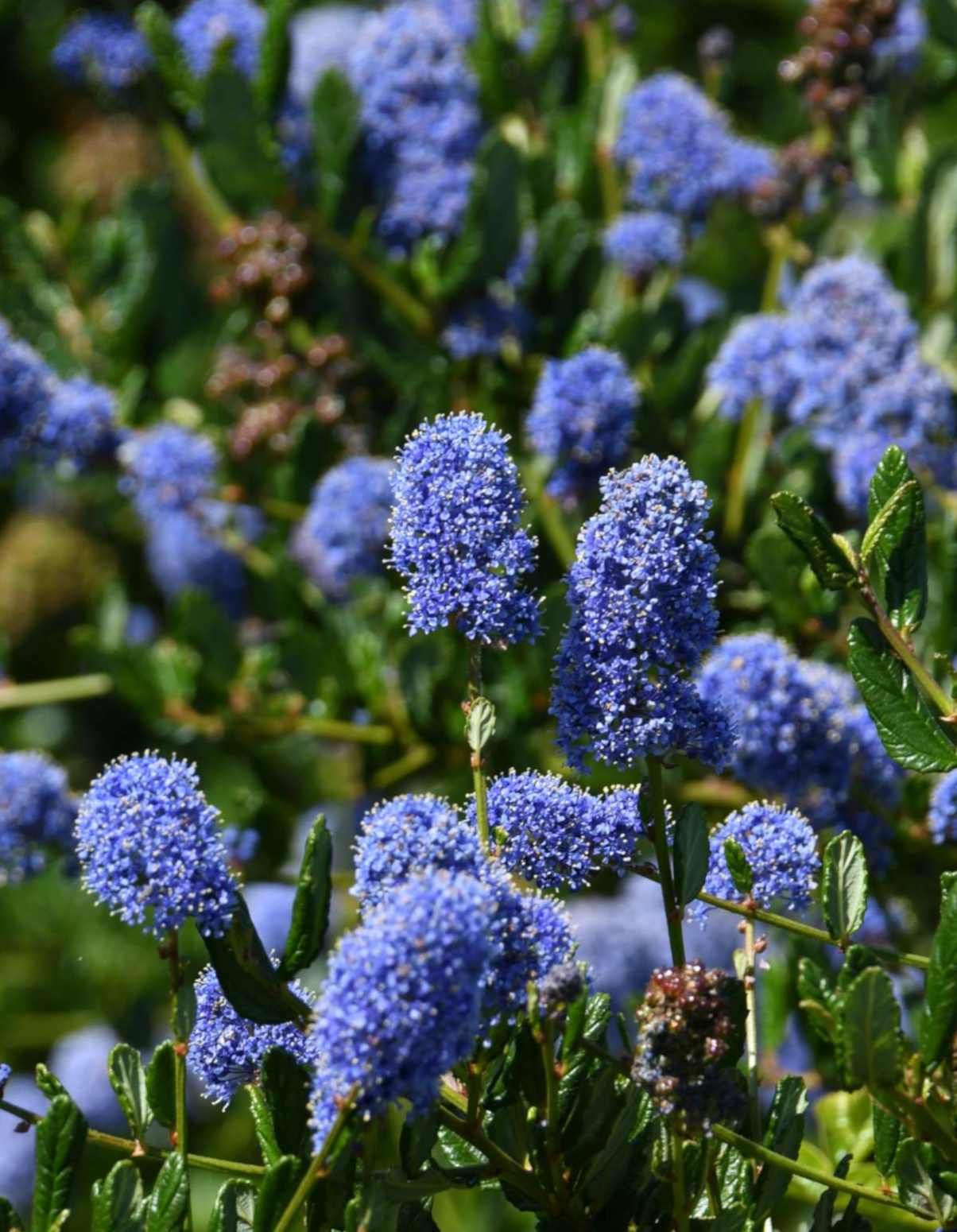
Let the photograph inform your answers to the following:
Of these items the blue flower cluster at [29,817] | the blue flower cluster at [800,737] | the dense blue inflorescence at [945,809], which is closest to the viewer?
the dense blue inflorescence at [945,809]

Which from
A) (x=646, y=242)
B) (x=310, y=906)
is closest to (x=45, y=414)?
(x=646, y=242)

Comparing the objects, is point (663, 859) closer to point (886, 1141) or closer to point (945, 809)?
point (886, 1141)

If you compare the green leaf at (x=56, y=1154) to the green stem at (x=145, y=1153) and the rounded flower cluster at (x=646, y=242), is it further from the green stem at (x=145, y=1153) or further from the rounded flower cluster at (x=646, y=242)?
the rounded flower cluster at (x=646, y=242)

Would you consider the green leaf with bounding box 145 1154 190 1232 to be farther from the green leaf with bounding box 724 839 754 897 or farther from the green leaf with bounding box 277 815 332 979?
the green leaf with bounding box 724 839 754 897

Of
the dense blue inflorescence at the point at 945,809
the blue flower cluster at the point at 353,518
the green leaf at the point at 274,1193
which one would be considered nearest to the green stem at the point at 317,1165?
the green leaf at the point at 274,1193

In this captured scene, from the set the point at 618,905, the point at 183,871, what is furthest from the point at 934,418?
the point at 183,871
